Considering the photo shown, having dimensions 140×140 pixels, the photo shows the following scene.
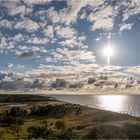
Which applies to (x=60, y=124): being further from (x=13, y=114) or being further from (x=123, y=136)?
(x=13, y=114)

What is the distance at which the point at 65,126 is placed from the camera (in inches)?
2899

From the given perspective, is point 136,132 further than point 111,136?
Yes

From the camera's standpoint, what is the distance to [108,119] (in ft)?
275

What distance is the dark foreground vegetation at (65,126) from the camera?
169 feet

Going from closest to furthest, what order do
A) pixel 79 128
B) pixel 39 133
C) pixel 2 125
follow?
Answer: pixel 39 133 → pixel 79 128 → pixel 2 125

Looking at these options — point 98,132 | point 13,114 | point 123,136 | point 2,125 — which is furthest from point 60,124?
point 13,114

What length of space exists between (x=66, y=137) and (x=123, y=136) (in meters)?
9.13

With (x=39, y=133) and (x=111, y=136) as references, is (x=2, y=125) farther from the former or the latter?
(x=111, y=136)

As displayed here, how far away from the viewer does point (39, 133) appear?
185 ft

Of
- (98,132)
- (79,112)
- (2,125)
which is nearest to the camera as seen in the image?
(98,132)

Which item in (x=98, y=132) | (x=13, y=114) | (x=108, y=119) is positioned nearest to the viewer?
(x=98, y=132)

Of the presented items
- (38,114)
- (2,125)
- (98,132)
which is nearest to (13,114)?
(38,114)

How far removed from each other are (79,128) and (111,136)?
22675mm

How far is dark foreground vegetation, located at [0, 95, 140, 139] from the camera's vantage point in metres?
51.6
